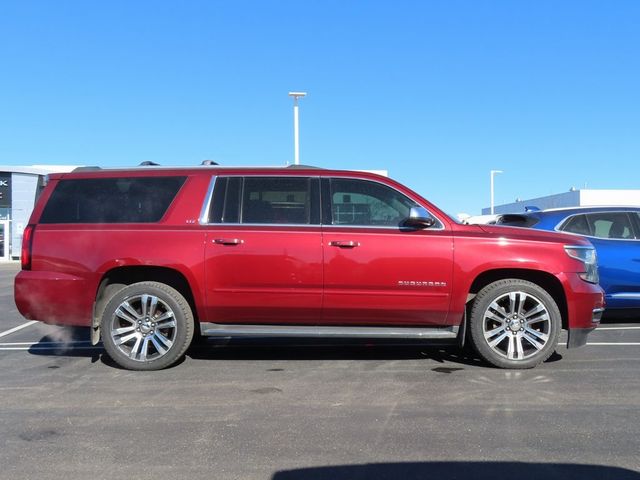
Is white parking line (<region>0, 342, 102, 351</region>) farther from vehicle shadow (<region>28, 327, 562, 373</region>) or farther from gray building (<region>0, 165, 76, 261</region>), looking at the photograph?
gray building (<region>0, 165, 76, 261</region>)

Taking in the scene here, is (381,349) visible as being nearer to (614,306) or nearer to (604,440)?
(604,440)

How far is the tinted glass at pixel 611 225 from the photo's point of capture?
25.1 ft

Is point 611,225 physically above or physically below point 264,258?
above

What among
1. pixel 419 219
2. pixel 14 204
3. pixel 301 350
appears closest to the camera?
pixel 419 219

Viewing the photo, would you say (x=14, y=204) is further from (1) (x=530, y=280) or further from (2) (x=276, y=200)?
(1) (x=530, y=280)

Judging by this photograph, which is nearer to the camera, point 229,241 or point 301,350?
point 229,241

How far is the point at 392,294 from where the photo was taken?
17.3 ft

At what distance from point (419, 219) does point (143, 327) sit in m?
2.88

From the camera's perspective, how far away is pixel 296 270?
526 cm

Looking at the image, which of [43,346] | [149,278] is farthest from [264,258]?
[43,346]

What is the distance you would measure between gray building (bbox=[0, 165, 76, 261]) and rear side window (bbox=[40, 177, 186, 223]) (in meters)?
26.4

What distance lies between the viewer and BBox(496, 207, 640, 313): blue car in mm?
7312

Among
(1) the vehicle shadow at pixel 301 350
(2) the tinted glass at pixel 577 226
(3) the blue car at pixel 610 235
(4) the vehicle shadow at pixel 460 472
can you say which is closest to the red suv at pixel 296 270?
(1) the vehicle shadow at pixel 301 350

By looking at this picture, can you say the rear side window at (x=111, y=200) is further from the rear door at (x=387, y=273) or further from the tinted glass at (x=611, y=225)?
the tinted glass at (x=611, y=225)
